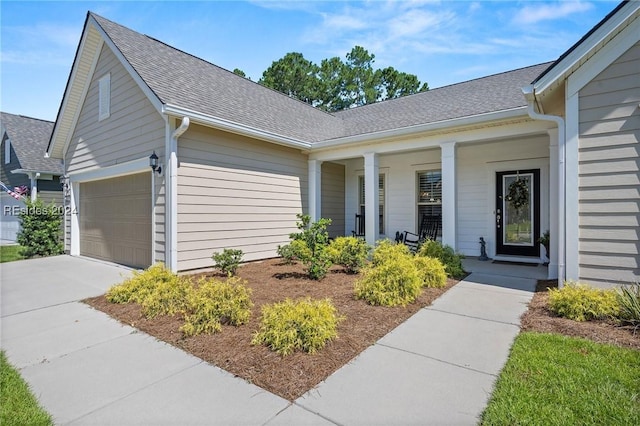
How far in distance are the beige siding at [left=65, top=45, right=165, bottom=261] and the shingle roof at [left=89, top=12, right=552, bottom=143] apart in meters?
0.57

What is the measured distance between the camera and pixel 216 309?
12.1 ft

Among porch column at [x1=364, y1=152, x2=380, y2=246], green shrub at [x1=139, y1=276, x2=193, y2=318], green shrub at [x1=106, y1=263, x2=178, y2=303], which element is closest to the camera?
green shrub at [x1=139, y1=276, x2=193, y2=318]

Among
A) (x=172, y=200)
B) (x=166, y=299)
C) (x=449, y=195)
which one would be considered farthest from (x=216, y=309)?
(x=449, y=195)

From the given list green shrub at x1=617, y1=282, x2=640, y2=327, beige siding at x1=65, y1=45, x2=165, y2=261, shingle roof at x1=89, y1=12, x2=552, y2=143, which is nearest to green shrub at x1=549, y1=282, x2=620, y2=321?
green shrub at x1=617, y1=282, x2=640, y2=327

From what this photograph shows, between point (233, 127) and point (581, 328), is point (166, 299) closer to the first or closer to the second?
point (233, 127)

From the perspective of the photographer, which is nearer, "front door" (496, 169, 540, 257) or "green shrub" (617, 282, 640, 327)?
"green shrub" (617, 282, 640, 327)

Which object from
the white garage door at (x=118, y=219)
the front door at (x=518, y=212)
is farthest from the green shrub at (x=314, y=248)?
the front door at (x=518, y=212)

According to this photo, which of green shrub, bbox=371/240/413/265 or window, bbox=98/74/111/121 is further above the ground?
window, bbox=98/74/111/121

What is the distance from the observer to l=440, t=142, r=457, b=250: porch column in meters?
7.02

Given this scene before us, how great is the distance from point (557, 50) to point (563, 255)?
334 inches

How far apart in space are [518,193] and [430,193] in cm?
224

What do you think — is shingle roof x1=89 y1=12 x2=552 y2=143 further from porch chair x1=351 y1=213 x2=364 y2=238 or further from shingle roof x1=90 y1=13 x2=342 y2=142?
porch chair x1=351 y1=213 x2=364 y2=238

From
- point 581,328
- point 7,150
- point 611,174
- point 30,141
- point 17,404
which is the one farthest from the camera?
point 7,150

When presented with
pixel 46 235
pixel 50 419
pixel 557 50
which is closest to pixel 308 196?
pixel 50 419
